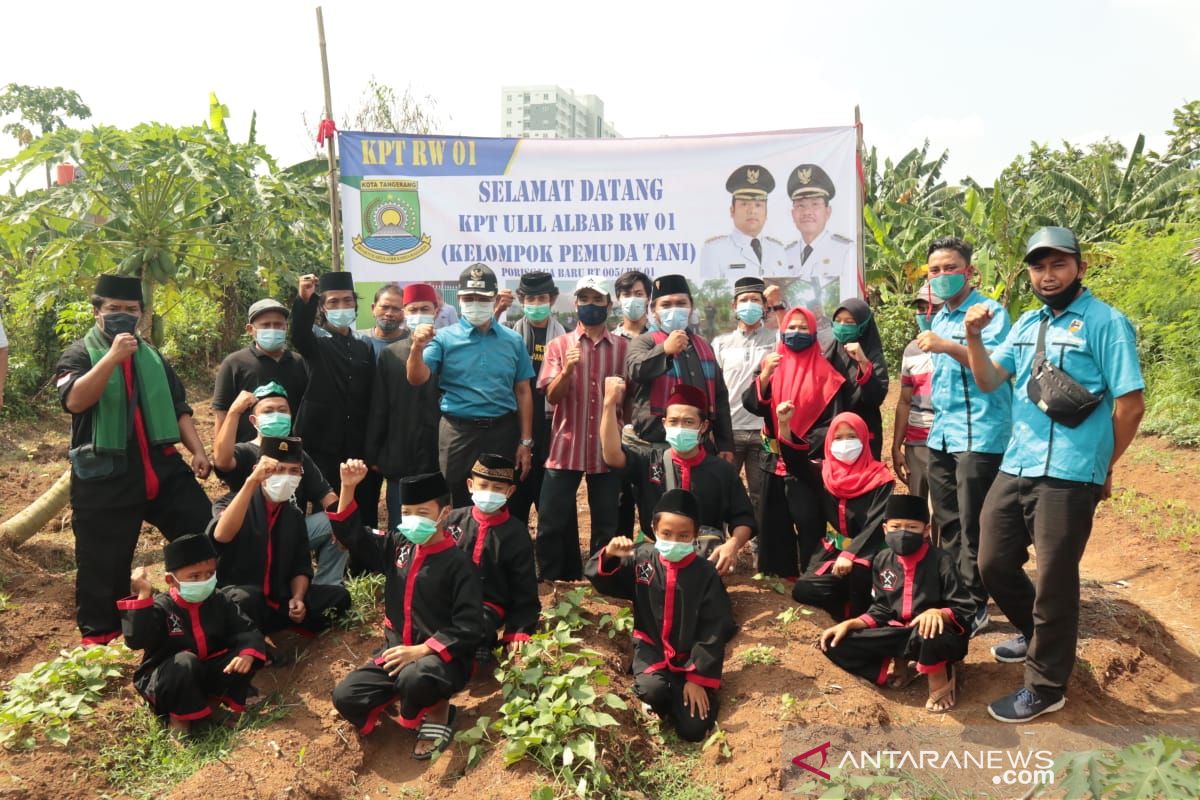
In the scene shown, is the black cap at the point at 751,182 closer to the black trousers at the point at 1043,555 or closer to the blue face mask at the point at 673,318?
the blue face mask at the point at 673,318

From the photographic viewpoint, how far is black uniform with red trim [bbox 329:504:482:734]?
13.3ft

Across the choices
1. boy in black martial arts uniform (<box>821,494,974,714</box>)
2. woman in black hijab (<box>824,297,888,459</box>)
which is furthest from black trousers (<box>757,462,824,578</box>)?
boy in black martial arts uniform (<box>821,494,974,714</box>)

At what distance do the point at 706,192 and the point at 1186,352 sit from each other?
848cm

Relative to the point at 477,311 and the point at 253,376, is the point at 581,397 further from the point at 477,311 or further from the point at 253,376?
the point at 253,376

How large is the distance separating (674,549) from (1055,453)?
1.80m

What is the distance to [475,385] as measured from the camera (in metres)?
5.38

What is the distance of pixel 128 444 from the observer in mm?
4949

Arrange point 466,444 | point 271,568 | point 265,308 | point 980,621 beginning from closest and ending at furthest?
point 271,568, point 980,621, point 466,444, point 265,308

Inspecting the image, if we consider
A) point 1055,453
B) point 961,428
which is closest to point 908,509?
point 961,428

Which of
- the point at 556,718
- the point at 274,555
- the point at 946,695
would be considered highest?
the point at 274,555

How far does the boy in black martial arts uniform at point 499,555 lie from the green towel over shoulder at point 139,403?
6.37 ft

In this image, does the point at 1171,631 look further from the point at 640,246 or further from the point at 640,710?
the point at 640,246

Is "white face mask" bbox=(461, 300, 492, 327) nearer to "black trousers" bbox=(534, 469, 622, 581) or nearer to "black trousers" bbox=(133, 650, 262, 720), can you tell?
"black trousers" bbox=(534, 469, 622, 581)

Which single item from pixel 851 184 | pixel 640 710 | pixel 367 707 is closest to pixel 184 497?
pixel 367 707
